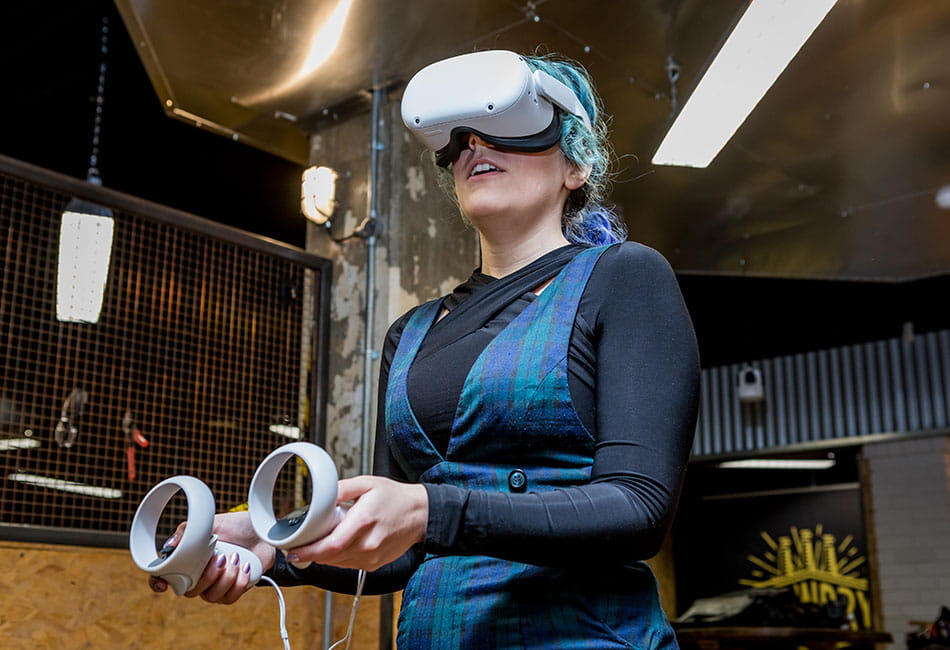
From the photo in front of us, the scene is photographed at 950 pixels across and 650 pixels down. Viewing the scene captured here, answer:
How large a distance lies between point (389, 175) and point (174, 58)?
983 millimetres

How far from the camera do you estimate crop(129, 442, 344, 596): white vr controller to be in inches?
26.3

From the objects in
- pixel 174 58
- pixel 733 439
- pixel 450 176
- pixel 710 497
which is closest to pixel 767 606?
pixel 733 439

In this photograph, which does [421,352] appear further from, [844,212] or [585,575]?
[844,212]

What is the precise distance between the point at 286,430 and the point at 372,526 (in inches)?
134

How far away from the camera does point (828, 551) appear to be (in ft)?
32.0

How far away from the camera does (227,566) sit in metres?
0.90

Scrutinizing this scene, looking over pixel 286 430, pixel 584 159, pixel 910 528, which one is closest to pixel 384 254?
pixel 286 430

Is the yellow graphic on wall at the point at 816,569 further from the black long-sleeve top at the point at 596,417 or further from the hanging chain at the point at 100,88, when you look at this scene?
the black long-sleeve top at the point at 596,417

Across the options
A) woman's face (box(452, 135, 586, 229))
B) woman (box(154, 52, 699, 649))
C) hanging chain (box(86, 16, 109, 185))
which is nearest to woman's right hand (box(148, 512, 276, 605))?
woman (box(154, 52, 699, 649))

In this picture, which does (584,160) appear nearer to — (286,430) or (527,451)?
(527,451)

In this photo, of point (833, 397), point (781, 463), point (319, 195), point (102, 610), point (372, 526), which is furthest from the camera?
point (781, 463)

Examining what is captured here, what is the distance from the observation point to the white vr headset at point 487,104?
3.50ft

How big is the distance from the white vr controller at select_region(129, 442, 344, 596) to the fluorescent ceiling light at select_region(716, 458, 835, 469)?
9559mm

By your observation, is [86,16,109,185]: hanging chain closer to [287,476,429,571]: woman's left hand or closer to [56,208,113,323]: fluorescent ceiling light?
[56,208,113,323]: fluorescent ceiling light
